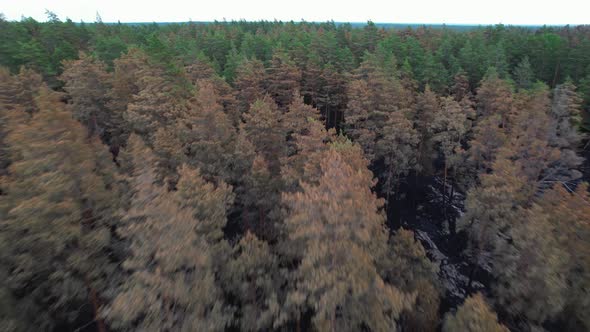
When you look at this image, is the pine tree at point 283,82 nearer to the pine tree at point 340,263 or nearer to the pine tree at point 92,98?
the pine tree at point 92,98

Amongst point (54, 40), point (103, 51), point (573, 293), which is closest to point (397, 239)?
point (573, 293)

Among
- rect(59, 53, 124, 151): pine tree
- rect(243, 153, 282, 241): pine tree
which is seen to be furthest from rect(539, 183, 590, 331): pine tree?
rect(59, 53, 124, 151): pine tree

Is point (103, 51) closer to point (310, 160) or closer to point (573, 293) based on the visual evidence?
point (310, 160)

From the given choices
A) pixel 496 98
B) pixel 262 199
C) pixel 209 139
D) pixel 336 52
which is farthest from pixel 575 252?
pixel 336 52

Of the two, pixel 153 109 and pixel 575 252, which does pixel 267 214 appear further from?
→ pixel 575 252

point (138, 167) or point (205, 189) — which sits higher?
point (138, 167)

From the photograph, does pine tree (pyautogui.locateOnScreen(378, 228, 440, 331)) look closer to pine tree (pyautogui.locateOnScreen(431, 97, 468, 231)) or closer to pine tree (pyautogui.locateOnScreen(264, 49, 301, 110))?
pine tree (pyautogui.locateOnScreen(431, 97, 468, 231))

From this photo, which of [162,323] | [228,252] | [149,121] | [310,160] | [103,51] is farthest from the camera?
[103,51]
